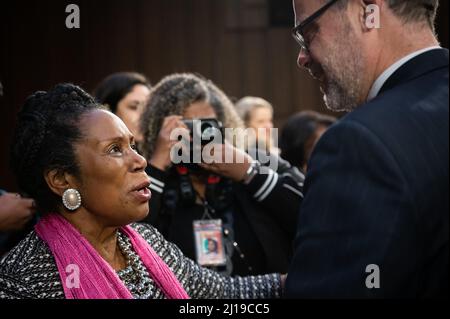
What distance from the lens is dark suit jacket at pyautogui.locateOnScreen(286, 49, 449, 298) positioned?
96 cm

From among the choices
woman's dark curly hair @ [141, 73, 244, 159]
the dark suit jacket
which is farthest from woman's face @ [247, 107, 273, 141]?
the dark suit jacket

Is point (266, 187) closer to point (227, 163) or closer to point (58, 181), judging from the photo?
point (227, 163)

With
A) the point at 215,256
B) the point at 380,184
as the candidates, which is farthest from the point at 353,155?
the point at 215,256

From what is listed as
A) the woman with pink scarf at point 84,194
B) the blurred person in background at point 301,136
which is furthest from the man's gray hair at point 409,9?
the blurred person in background at point 301,136

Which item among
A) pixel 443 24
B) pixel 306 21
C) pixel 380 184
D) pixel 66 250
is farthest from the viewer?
pixel 443 24

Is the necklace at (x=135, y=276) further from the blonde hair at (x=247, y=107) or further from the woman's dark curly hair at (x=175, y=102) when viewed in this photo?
the blonde hair at (x=247, y=107)

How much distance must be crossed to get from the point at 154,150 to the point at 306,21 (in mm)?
1364

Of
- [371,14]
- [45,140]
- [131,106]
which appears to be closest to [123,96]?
[131,106]

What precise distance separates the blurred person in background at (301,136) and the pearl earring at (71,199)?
213 cm

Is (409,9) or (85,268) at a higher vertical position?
(409,9)

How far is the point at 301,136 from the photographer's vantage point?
3.60 meters

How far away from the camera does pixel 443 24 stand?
198 inches

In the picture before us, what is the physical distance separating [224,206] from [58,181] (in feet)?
2.71
